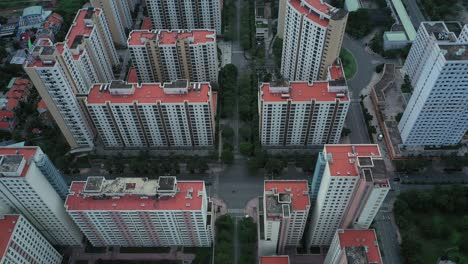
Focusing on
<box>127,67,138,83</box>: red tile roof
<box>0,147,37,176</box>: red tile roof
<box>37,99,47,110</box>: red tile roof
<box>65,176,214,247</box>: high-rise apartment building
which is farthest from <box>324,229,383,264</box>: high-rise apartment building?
<box>37,99,47,110</box>: red tile roof

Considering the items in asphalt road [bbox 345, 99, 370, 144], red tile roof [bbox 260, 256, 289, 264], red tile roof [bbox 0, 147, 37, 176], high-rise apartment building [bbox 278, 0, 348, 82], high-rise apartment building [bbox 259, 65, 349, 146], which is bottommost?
red tile roof [bbox 260, 256, 289, 264]

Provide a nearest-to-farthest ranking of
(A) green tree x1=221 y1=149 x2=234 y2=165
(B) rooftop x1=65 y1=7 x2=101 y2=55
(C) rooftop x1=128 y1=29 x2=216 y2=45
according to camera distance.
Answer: (A) green tree x1=221 y1=149 x2=234 y2=165 < (B) rooftop x1=65 y1=7 x2=101 y2=55 < (C) rooftop x1=128 y1=29 x2=216 y2=45

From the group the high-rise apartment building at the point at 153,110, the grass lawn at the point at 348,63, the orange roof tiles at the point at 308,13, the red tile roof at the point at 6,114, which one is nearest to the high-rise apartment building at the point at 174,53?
the high-rise apartment building at the point at 153,110

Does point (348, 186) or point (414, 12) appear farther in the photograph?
point (414, 12)

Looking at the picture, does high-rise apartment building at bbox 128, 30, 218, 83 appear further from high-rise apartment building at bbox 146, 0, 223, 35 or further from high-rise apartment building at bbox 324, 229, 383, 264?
high-rise apartment building at bbox 324, 229, 383, 264

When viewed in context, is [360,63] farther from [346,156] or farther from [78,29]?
[78,29]

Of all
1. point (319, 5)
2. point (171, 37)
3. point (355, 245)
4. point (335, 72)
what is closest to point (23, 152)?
point (171, 37)

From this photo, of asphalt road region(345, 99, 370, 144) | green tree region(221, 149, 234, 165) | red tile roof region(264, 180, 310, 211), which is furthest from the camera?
asphalt road region(345, 99, 370, 144)
